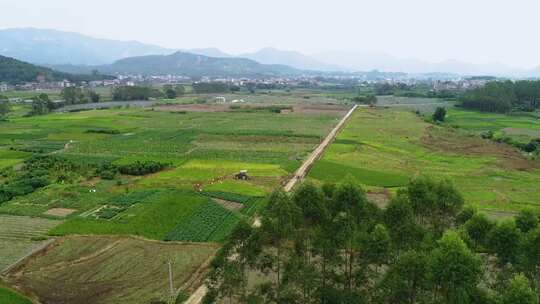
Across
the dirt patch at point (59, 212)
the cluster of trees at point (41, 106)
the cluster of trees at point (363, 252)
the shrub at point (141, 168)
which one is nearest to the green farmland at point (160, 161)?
the dirt patch at point (59, 212)

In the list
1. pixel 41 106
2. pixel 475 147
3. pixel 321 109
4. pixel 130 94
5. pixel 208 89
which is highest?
pixel 208 89

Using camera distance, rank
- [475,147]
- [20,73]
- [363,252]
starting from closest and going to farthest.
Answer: [363,252], [475,147], [20,73]

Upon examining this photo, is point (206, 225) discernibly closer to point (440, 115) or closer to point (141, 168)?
point (141, 168)

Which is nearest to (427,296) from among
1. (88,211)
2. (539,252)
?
(539,252)

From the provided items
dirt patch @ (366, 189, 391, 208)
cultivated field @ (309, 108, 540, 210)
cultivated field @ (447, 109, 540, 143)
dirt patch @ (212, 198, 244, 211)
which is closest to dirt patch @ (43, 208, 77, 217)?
dirt patch @ (212, 198, 244, 211)

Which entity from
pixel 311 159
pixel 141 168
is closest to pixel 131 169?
pixel 141 168

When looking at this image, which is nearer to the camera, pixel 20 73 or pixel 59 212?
pixel 59 212

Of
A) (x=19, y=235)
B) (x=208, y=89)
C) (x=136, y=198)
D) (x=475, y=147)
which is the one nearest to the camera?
(x=19, y=235)

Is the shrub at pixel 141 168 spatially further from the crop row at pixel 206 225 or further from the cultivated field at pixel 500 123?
the cultivated field at pixel 500 123
